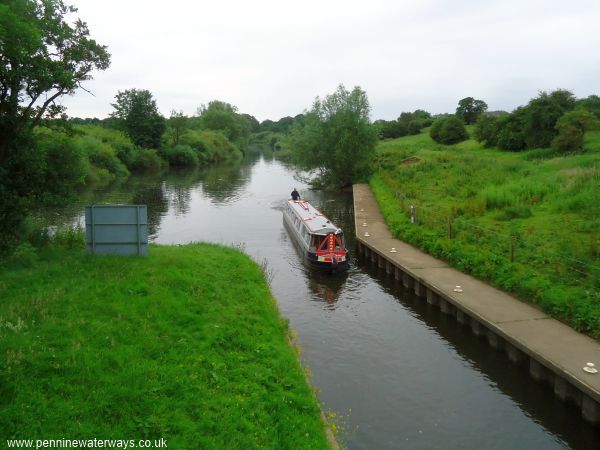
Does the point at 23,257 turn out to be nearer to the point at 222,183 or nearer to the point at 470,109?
the point at 222,183

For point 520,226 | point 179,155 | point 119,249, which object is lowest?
point 119,249

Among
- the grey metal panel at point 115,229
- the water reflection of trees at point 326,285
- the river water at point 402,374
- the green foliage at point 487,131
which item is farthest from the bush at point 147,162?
the grey metal panel at point 115,229

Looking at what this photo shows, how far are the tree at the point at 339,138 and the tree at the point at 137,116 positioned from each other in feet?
136

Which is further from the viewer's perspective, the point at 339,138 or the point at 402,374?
the point at 339,138

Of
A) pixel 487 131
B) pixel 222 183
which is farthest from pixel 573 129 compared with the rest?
Answer: pixel 222 183

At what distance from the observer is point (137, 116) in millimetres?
85562

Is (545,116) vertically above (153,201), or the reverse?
(545,116)

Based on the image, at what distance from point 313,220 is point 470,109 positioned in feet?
281

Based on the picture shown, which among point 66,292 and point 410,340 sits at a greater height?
point 66,292

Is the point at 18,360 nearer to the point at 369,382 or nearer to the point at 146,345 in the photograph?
the point at 146,345

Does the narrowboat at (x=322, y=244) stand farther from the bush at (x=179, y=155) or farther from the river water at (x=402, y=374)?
the bush at (x=179, y=155)

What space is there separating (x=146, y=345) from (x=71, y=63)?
37.0 feet

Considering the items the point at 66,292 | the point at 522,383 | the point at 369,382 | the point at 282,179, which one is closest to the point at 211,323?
the point at 66,292

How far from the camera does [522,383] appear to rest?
43.4ft
